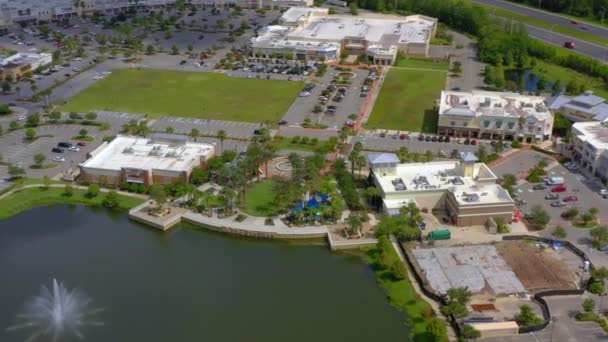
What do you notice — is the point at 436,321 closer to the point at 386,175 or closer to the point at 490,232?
the point at 490,232

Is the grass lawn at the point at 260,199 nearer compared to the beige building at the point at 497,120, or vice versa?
the grass lawn at the point at 260,199

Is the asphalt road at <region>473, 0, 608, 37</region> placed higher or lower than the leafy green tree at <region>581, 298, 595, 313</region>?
higher

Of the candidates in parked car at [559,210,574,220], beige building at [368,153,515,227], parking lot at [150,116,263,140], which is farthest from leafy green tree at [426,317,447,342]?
parking lot at [150,116,263,140]

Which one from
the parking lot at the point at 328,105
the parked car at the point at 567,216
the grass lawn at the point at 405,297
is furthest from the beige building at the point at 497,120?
the grass lawn at the point at 405,297

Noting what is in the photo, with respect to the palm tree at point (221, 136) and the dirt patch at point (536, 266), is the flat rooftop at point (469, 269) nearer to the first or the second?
the dirt patch at point (536, 266)

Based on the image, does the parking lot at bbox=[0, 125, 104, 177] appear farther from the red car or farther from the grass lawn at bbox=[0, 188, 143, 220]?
the red car

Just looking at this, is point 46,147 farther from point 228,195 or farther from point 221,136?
point 228,195
